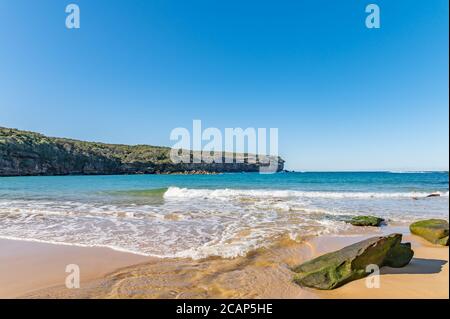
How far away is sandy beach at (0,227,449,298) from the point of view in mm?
4191

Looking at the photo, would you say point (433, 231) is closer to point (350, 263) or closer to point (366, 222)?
point (366, 222)

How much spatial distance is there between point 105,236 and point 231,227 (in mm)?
4266

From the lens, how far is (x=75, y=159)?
96.8 m

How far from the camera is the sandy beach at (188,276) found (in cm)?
419

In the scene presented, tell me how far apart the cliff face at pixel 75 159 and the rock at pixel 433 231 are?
98947mm

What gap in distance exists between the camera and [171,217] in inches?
473

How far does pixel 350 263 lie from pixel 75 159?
109 metres

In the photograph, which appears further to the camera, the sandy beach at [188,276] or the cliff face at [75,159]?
the cliff face at [75,159]

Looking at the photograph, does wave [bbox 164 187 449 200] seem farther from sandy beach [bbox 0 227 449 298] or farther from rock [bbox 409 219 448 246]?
sandy beach [bbox 0 227 449 298]

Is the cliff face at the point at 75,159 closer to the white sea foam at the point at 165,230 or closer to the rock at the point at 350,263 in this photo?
the white sea foam at the point at 165,230
